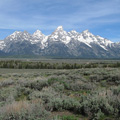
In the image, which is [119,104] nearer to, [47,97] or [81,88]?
[47,97]

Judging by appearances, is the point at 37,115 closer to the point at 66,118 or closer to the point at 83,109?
the point at 66,118

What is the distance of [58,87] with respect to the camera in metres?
9.98

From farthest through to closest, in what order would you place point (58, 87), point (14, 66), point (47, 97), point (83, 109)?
1. point (14, 66)
2. point (58, 87)
3. point (47, 97)
4. point (83, 109)

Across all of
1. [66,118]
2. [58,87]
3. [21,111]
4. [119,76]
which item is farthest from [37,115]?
[119,76]

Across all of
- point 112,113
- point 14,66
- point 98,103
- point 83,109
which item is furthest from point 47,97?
point 14,66

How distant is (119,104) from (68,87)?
5028 millimetres

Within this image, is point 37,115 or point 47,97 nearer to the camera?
point 37,115

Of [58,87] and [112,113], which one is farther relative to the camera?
[58,87]

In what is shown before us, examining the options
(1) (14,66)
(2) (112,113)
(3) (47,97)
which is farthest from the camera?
(1) (14,66)

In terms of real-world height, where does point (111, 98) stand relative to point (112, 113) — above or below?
above

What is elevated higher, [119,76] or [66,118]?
[119,76]

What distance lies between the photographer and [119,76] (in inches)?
486

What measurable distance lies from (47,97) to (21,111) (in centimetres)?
240

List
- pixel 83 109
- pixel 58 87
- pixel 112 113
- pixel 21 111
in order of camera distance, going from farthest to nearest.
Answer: pixel 58 87 → pixel 83 109 → pixel 112 113 → pixel 21 111
